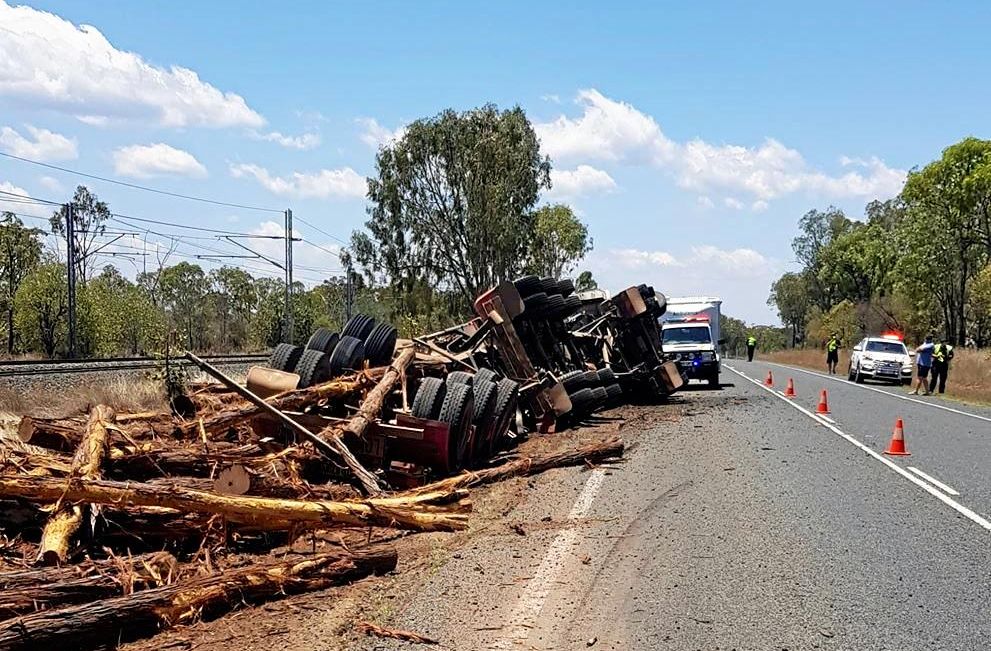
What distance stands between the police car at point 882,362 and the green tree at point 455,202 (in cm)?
2361

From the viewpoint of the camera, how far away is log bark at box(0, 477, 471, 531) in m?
6.76

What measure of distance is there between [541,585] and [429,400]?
15.6 ft

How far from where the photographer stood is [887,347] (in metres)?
37.9

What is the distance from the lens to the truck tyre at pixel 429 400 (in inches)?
432

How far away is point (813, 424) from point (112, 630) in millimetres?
14376

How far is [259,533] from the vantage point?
757 cm

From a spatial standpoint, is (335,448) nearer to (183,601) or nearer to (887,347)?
(183,601)

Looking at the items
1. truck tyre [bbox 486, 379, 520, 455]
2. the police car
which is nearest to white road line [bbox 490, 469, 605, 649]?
truck tyre [bbox 486, 379, 520, 455]

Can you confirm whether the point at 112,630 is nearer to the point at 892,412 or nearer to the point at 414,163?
the point at 892,412

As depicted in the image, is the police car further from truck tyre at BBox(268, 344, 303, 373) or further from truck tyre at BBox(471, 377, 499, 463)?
truck tyre at BBox(268, 344, 303, 373)

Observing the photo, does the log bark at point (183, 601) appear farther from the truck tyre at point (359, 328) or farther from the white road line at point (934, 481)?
the truck tyre at point (359, 328)

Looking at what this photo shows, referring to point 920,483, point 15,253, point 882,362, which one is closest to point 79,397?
point 920,483

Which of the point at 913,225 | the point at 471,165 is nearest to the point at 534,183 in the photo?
the point at 471,165

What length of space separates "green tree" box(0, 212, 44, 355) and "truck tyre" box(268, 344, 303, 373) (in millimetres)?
48251
